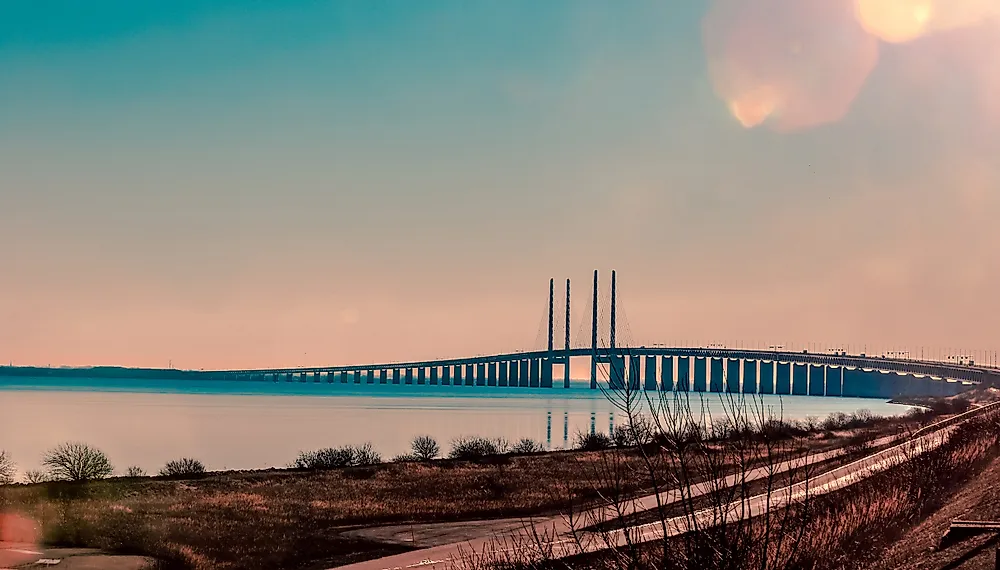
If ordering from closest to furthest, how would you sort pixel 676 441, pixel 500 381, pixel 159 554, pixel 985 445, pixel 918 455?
1. pixel 676 441
2. pixel 159 554
3. pixel 918 455
4. pixel 985 445
5. pixel 500 381

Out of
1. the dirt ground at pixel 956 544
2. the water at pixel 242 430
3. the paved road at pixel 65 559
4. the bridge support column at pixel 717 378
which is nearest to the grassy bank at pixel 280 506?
the paved road at pixel 65 559

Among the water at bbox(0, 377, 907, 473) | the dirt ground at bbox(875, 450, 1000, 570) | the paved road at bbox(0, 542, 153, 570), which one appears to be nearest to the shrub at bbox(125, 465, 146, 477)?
the water at bbox(0, 377, 907, 473)

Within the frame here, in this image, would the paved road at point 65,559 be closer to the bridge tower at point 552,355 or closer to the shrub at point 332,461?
the shrub at point 332,461

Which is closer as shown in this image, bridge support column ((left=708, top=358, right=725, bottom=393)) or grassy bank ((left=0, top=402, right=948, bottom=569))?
bridge support column ((left=708, top=358, right=725, bottom=393))

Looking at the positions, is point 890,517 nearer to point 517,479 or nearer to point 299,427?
point 517,479

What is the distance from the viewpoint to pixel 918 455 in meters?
23.6

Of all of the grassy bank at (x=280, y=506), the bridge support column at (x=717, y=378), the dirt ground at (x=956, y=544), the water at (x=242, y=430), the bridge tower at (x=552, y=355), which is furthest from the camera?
the bridge tower at (x=552, y=355)

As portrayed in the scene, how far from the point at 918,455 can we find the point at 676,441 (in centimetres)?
1714

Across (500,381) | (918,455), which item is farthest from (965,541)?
(500,381)

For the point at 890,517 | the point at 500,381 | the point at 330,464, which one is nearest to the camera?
the point at 890,517

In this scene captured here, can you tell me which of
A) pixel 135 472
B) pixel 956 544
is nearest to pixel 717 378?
pixel 135 472

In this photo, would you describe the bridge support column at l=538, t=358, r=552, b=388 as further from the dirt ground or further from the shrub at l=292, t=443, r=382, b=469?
the dirt ground

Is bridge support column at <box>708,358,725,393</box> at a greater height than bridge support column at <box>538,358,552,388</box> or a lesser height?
greater

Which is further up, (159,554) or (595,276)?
(595,276)
